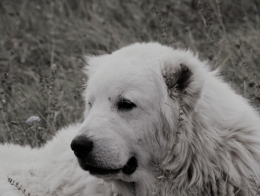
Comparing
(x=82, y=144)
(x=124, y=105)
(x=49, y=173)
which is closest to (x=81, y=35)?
(x=49, y=173)

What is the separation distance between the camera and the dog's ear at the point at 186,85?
12.6 ft

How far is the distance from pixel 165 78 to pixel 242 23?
496 cm

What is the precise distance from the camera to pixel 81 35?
28.2ft

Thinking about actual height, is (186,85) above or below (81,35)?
above

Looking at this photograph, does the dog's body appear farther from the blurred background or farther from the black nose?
the blurred background

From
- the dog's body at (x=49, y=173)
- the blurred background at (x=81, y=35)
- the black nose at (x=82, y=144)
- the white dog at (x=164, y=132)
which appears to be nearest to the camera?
the black nose at (x=82, y=144)

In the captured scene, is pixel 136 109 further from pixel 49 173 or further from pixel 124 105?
pixel 49 173

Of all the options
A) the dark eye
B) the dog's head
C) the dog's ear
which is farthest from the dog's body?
the dog's ear

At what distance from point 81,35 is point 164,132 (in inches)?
195

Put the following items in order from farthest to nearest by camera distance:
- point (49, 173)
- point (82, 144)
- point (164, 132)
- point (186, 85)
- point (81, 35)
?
point (81, 35), point (49, 173), point (164, 132), point (186, 85), point (82, 144)

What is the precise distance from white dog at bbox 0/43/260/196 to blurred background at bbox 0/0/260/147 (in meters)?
2.23

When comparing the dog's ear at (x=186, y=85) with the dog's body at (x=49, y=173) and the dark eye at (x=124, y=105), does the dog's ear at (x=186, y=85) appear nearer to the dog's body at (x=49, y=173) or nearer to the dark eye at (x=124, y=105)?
the dark eye at (x=124, y=105)

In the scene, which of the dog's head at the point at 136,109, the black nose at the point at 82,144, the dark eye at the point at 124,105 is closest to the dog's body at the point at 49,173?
the dog's head at the point at 136,109

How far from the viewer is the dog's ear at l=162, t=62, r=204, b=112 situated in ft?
12.6
